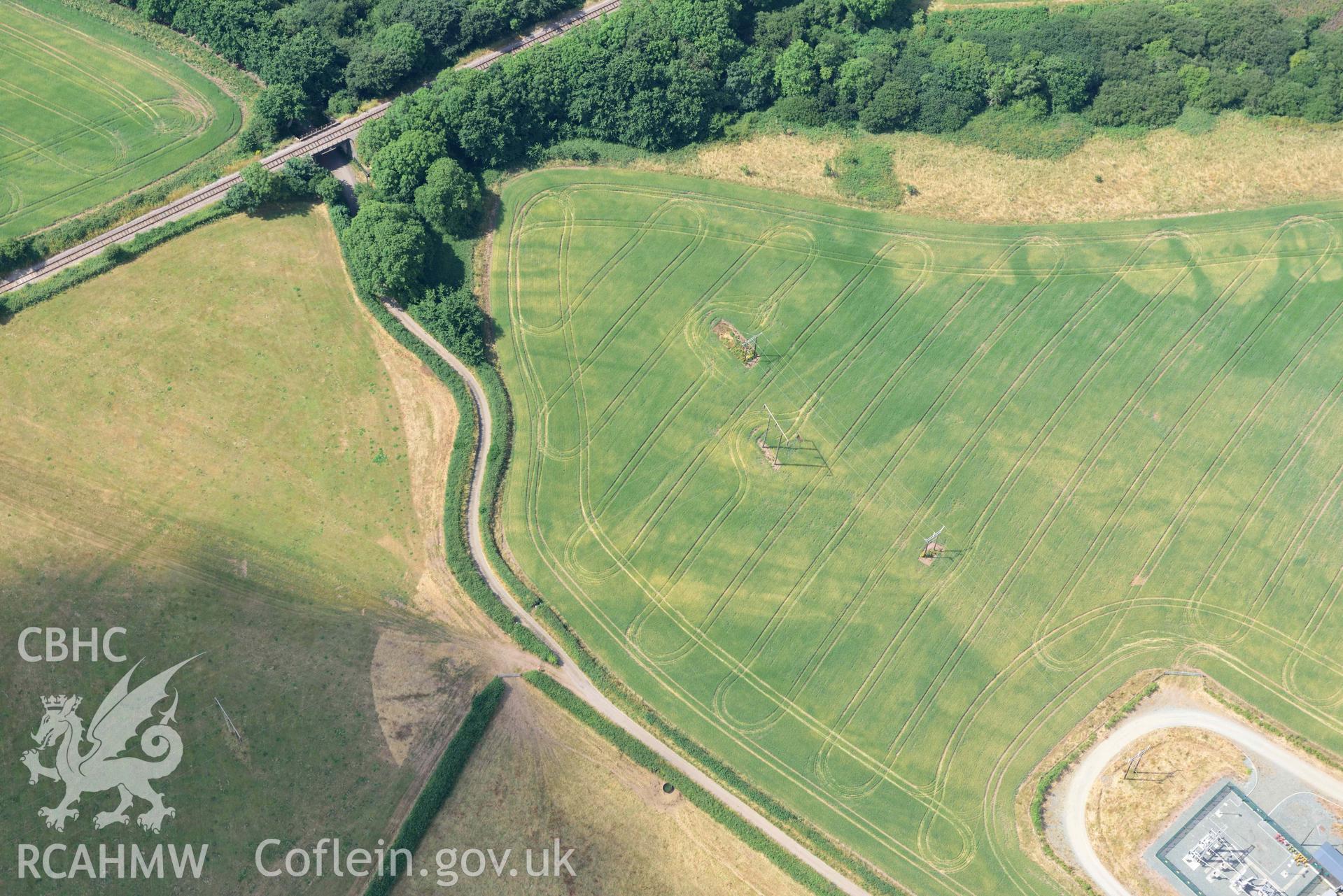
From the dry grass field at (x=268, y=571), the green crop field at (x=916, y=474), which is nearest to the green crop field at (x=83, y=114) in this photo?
the dry grass field at (x=268, y=571)

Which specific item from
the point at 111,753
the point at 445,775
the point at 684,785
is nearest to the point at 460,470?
the point at 445,775

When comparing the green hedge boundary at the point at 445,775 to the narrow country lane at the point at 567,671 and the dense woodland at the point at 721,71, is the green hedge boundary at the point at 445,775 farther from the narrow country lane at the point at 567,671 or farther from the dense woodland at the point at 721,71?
the dense woodland at the point at 721,71

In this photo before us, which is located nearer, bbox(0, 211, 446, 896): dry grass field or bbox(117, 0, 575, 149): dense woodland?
bbox(0, 211, 446, 896): dry grass field

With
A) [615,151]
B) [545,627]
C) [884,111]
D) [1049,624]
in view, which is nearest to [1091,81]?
[884,111]

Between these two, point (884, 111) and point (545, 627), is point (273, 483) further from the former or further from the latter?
point (884, 111)

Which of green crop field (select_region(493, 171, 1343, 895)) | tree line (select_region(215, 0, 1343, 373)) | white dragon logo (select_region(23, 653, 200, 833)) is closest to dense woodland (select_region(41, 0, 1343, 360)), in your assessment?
tree line (select_region(215, 0, 1343, 373))

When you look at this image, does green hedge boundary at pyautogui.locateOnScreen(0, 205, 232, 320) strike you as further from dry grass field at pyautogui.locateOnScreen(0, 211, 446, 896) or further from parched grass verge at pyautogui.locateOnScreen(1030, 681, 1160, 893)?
parched grass verge at pyautogui.locateOnScreen(1030, 681, 1160, 893)
